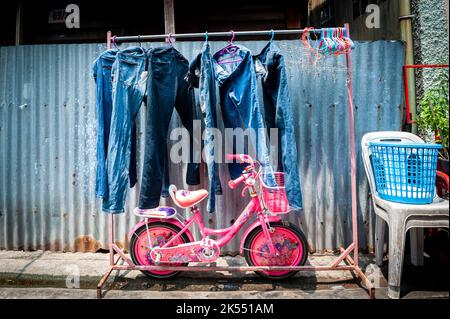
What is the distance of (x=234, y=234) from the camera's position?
3.93 meters

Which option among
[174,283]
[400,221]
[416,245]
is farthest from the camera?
[416,245]

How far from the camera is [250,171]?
12.4 ft

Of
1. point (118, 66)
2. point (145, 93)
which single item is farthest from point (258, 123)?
point (118, 66)

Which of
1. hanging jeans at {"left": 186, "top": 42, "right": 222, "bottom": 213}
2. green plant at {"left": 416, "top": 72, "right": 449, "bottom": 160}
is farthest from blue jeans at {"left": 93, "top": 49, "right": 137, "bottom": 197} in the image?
green plant at {"left": 416, "top": 72, "right": 449, "bottom": 160}

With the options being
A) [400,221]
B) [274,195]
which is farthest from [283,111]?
[400,221]

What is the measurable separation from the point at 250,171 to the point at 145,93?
4.63 ft

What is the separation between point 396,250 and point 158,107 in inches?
111

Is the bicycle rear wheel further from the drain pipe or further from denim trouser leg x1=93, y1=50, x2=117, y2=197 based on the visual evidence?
the drain pipe

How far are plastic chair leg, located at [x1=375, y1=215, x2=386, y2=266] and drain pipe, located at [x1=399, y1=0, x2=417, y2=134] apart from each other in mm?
1332

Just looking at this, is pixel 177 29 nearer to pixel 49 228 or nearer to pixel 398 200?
pixel 49 228

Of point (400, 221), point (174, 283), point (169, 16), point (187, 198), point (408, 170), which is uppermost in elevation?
point (169, 16)

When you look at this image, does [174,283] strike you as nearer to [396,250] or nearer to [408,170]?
[396,250]

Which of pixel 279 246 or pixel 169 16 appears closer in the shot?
pixel 279 246
